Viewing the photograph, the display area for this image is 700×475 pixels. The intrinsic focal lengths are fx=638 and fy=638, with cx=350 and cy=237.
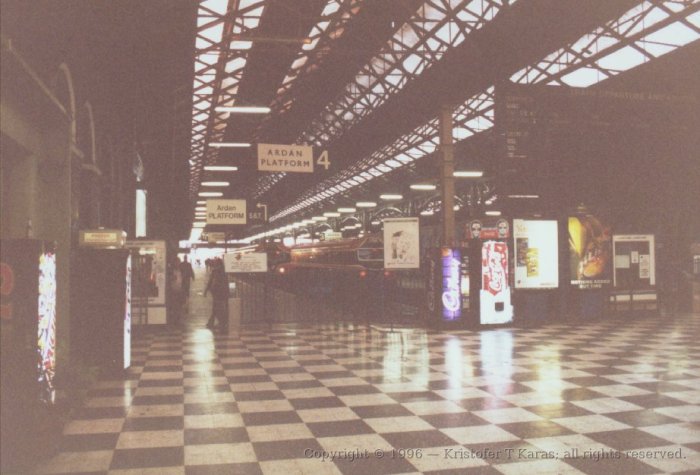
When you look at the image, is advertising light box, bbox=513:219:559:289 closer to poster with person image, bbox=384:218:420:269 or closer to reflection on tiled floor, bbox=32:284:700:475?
poster with person image, bbox=384:218:420:269

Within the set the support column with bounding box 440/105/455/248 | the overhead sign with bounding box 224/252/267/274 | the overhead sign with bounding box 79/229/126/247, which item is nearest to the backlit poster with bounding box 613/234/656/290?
the support column with bounding box 440/105/455/248

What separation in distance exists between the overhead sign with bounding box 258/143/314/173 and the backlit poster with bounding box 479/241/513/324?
3.81m

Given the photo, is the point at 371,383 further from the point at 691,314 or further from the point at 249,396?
the point at 691,314

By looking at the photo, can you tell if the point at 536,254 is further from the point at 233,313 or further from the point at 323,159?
the point at 233,313

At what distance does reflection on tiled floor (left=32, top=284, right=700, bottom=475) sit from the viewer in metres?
4.33

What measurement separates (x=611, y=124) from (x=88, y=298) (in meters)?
9.45

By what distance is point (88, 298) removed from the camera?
24.0 feet

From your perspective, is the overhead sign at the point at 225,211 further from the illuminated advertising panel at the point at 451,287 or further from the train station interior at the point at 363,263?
the illuminated advertising panel at the point at 451,287

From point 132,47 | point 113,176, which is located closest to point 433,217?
point 113,176

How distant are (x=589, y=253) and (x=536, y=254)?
1.68 meters

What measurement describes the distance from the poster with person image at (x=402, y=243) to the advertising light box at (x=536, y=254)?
2.85 m

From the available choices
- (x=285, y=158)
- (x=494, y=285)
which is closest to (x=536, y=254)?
(x=494, y=285)

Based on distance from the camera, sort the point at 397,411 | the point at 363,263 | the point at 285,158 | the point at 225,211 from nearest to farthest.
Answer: the point at 397,411, the point at 285,158, the point at 225,211, the point at 363,263

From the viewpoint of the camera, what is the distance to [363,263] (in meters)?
19.2
